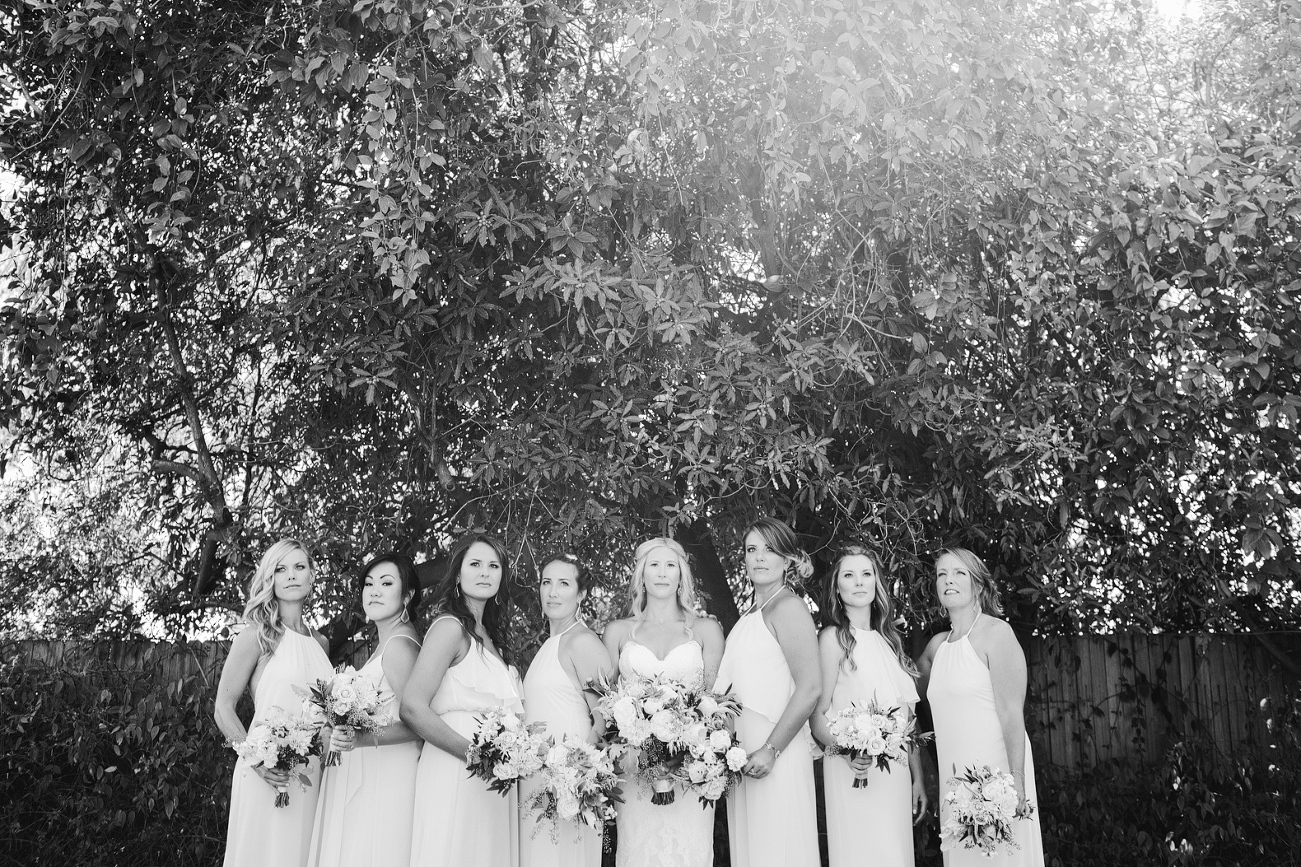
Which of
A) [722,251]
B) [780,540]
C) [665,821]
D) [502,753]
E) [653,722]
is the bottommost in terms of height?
[665,821]

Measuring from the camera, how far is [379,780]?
196 inches

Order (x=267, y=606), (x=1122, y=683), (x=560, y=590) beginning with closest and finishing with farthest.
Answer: (x=560, y=590) < (x=267, y=606) < (x=1122, y=683)

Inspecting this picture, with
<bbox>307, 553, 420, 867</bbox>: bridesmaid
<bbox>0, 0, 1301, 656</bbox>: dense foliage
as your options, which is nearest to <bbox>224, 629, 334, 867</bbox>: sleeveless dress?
<bbox>307, 553, 420, 867</bbox>: bridesmaid

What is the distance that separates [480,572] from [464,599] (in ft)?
0.59

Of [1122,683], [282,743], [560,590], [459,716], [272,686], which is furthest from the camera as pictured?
[1122,683]

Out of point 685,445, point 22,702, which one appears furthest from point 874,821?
point 22,702

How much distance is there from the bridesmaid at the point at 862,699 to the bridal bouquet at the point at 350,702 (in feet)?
6.54

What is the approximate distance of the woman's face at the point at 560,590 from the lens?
17.2 feet

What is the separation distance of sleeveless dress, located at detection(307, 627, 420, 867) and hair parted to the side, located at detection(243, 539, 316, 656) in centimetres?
77

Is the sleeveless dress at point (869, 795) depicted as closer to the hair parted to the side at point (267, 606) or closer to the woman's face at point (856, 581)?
the woman's face at point (856, 581)

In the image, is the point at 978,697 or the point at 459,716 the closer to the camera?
the point at 459,716

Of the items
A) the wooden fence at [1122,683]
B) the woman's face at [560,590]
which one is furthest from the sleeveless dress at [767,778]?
the wooden fence at [1122,683]

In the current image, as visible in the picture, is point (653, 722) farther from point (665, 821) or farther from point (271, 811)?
point (271, 811)

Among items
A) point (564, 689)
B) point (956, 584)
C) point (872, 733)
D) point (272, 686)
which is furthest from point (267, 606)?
point (956, 584)
